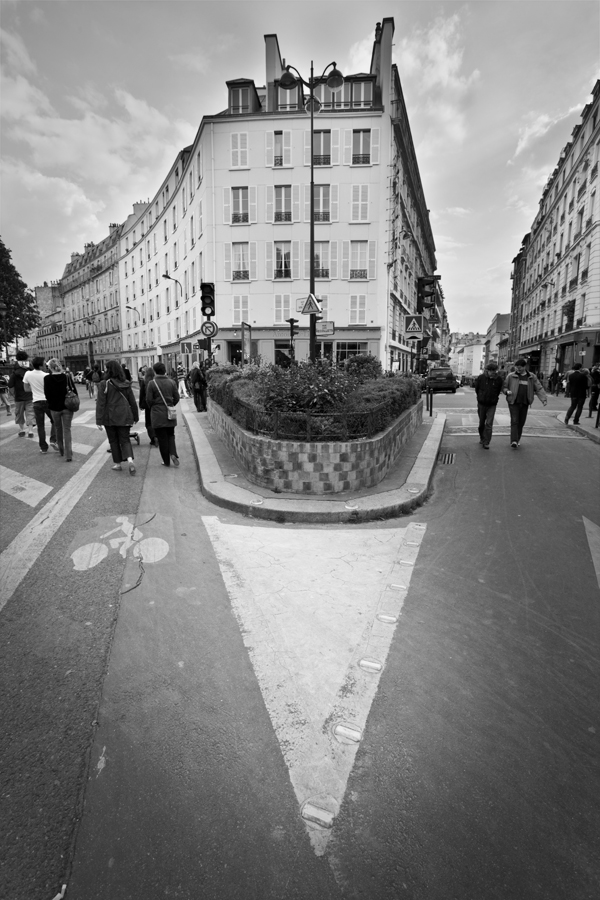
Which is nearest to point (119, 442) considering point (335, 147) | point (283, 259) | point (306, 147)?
point (283, 259)

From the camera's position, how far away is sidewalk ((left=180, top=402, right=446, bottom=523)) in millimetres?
5344

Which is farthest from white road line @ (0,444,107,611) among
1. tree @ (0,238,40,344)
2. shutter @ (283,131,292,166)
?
tree @ (0,238,40,344)

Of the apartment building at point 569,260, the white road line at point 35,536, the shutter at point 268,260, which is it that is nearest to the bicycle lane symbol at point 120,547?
the white road line at point 35,536

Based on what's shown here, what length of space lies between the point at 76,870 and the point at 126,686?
0.97m

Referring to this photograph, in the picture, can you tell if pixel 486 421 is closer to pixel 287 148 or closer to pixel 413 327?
pixel 413 327

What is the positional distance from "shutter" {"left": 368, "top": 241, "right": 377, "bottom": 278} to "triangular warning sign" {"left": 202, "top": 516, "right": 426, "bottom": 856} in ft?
90.3

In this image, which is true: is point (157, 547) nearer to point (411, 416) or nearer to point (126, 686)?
point (126, 686)

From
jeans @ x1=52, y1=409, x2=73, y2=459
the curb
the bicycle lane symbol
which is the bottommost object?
the bicycle lane symbol

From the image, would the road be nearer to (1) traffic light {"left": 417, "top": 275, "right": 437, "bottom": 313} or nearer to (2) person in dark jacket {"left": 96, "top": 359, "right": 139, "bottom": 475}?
(2) person in dark jacket {"left": 96, "top": 359, "right": 139, "bottom": 475}

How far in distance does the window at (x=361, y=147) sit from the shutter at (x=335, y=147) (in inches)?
37.1

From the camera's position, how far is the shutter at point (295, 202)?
2941 centimetres

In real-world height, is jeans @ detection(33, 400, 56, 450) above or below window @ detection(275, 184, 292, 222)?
below

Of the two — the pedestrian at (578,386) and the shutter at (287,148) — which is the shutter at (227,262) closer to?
the shutter at (287,148)

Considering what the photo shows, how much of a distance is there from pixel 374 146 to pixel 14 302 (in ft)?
107
